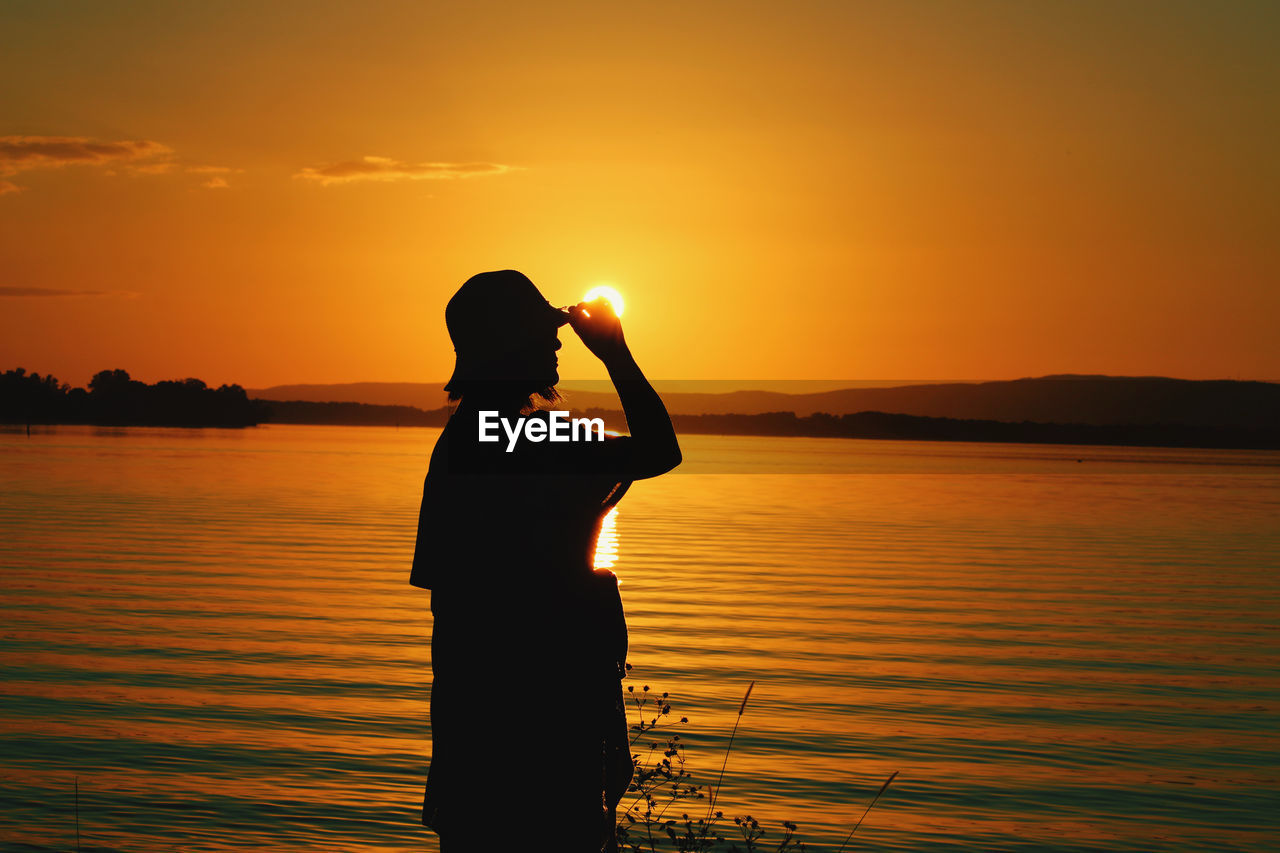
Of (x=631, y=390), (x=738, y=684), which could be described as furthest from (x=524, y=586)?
(x=738, y=684)

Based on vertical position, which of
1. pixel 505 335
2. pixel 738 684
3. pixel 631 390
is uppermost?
pixel 505 335

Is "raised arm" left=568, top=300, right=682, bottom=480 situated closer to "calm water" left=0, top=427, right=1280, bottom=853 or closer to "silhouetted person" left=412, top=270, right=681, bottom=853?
"silhouetted person" left=412, top=270, right=681, bottom=853

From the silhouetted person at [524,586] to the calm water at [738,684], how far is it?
52 millimetres

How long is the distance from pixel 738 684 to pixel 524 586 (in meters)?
13.9

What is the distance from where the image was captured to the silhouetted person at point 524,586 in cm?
313

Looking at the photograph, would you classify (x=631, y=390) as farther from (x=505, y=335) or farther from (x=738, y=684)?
(x=738, y=684)

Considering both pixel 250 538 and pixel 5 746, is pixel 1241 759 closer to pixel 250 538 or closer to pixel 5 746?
pixel 5 746

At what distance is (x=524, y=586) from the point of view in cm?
317

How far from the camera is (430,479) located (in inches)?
128

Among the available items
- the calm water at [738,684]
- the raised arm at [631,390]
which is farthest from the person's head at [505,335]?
the calm water at [738,684]

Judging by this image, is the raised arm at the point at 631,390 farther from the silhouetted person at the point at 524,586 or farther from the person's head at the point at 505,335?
the person's head at the point at 505,335

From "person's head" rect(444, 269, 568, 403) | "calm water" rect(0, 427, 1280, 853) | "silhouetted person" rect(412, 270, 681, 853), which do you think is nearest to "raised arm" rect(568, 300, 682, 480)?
"silhouetted person" rect(412, 270, 681, 853)

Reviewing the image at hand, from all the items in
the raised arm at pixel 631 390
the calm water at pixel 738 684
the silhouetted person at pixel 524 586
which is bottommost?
the calm water at pixel 738 684

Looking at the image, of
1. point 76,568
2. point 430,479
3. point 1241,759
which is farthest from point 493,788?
point 76,568
